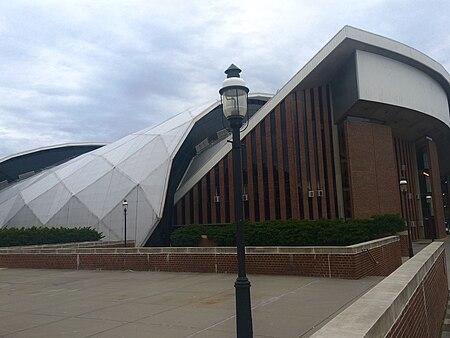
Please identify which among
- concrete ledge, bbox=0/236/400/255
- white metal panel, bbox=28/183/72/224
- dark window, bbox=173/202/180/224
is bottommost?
concrete ledge, bbox=0/236/400/255

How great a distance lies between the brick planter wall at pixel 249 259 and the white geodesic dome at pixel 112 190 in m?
8.67

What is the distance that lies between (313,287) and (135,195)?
20686 mm

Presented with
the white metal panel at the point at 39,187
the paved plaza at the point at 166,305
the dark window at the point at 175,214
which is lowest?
the paved plaza at the point at 166,305

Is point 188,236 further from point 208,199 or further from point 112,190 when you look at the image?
point 112,190

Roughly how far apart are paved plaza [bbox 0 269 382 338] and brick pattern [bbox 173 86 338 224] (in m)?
16.0

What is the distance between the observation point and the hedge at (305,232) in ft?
63.4

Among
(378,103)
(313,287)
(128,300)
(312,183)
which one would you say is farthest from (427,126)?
(128,300)

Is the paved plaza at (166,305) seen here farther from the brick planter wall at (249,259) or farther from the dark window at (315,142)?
the dark window at (315,142)

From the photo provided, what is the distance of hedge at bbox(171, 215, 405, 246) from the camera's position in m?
19.3

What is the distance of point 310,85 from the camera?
104ft

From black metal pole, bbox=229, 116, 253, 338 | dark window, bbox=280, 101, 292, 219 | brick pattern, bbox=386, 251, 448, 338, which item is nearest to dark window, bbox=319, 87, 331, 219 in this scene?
dark window, bbox=280, 101, 292, 219

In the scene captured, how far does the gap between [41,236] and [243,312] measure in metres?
25.6

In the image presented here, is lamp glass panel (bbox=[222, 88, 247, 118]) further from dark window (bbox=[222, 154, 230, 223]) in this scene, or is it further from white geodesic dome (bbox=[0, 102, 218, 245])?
dark window (bbox=[222, 154, 230, 223])

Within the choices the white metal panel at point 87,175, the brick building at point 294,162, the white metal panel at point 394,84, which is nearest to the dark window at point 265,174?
the brick building at point 294,162
